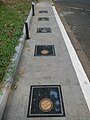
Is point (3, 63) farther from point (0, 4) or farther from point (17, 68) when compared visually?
point (0, 4)

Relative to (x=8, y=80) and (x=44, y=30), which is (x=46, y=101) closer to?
(x=8, y=80)

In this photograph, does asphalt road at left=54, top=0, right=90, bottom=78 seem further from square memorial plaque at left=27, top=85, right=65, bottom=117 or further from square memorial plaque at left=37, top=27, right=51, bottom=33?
square memorial plaque at left=27, top=85, right=65, bottom=117

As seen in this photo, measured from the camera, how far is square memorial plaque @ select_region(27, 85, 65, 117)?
457 centimetres

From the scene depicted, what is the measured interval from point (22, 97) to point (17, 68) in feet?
5.03

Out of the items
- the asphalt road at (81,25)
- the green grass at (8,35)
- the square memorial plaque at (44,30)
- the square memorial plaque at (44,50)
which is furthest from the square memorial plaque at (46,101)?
the square memorial plaque at (44,30)

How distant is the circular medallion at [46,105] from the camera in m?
4.66

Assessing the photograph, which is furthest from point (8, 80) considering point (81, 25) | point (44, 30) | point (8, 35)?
point (81, 25)

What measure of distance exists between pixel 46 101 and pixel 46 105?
17cm

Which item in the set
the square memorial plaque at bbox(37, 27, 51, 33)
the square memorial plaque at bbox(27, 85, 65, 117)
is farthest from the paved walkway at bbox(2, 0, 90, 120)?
the square memorial plaque at bbox(37, 27, 51, 33)

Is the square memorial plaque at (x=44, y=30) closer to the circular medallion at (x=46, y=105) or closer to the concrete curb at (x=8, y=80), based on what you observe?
the concrete curb at (x=8, y=80)

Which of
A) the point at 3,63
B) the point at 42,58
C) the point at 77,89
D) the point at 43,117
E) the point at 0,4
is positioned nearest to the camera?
the point at 43,117

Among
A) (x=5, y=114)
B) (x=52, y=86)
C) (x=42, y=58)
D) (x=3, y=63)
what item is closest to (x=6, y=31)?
(x=42, y=58)

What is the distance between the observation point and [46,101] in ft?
16.3

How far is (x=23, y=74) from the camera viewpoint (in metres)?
6.12
